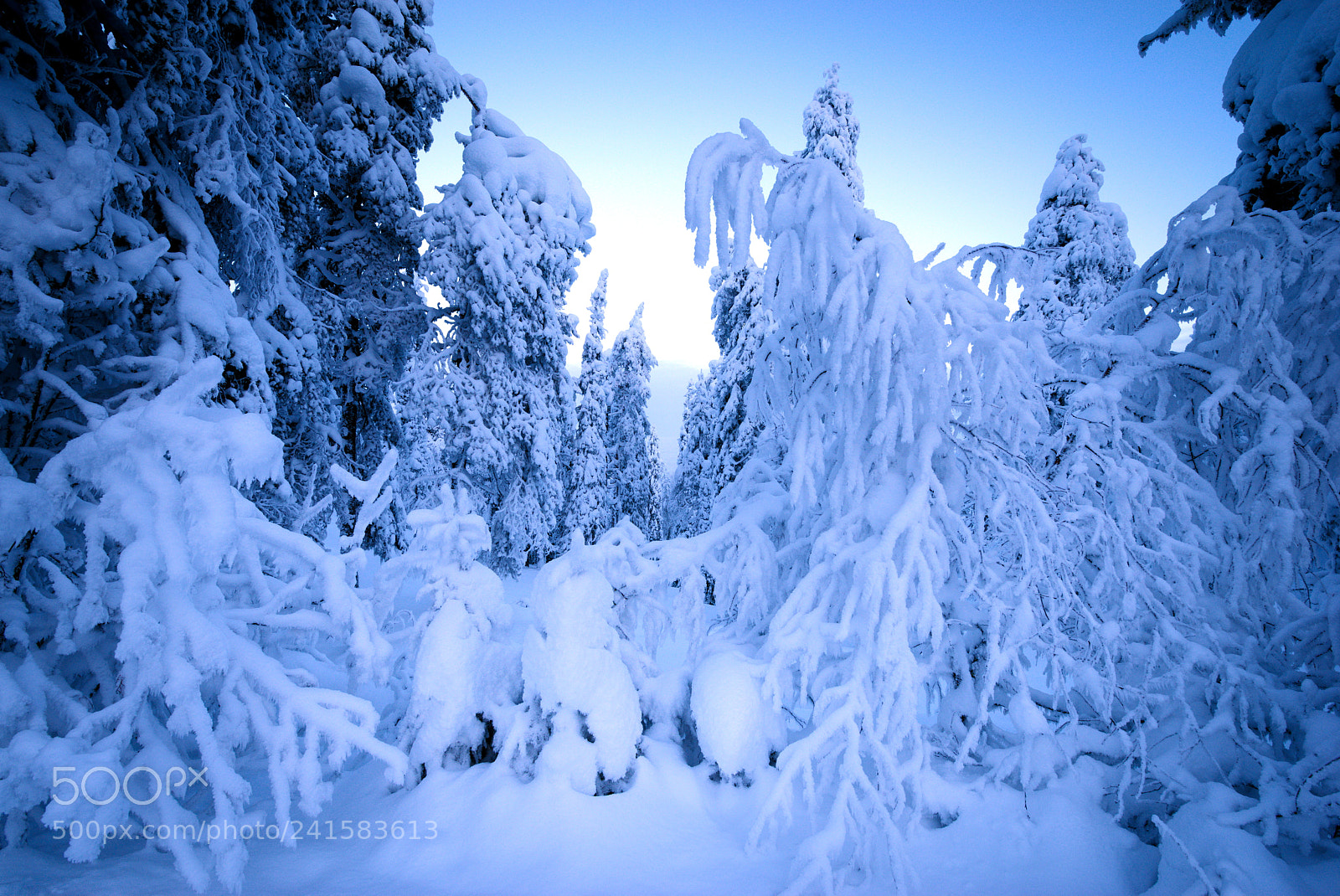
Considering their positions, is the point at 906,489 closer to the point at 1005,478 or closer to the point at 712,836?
the point at 1005,478

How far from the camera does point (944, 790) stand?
3.44 metres

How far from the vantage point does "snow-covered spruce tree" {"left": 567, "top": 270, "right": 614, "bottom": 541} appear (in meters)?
22.0

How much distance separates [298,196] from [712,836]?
1013 centimetres

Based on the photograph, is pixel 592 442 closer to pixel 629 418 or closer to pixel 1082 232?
pixel 629 418

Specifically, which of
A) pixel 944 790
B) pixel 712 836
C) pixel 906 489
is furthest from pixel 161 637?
pixel 944 790

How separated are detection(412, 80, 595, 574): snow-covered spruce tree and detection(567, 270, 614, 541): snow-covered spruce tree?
9182mm

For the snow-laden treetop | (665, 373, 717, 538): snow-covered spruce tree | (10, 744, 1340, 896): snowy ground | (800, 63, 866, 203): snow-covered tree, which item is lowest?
(10, 744, 1340, 896): snowy ground

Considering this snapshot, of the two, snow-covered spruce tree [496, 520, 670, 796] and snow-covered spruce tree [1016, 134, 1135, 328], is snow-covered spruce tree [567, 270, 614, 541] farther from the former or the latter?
snow-covered spruce tree [496, 520, 670, 796]

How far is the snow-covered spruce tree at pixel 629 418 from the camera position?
25.8 metres
